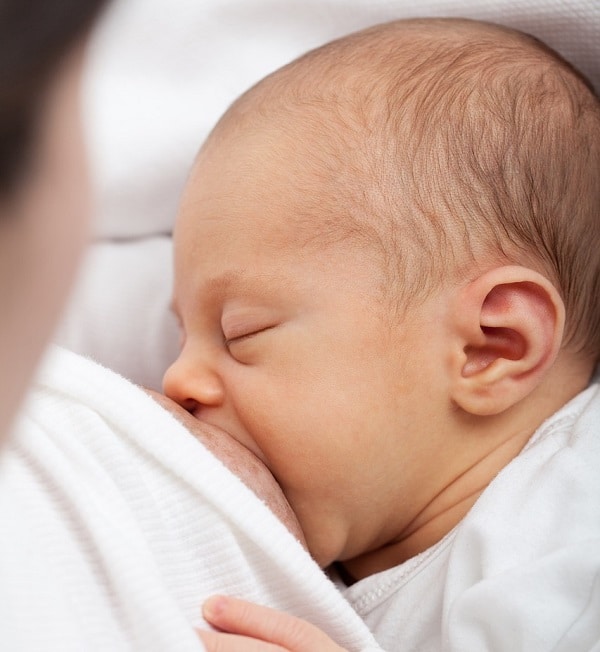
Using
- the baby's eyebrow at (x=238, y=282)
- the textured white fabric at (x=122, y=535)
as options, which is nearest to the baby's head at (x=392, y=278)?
the baby's eyebrow at (x=238, y=282)

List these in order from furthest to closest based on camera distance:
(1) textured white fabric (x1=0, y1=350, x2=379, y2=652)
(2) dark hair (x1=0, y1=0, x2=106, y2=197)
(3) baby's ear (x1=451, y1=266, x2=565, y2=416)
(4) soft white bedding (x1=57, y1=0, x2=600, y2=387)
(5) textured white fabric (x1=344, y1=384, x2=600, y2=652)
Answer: (4) soft white bedding (x1=57, y1=0, x2=600, y2=387) → (3) baby's ear (x1=451, y1=266, x2=565, y2=416) → (5) textured white fabric (x1=344, y1=384, x2=600, y2=652) → (1) textured white fabric (x1=0, y1=350, x2=379, y2=652) → (2) dark hair (x1=0, y1=0, x2=106, y2=197)

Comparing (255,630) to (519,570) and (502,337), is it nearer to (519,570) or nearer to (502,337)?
(519,570)

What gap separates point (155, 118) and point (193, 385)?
643 millimetres

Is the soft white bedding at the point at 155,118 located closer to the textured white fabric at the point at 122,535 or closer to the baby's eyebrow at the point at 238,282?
the baby's eyebrow at the point at 238,282

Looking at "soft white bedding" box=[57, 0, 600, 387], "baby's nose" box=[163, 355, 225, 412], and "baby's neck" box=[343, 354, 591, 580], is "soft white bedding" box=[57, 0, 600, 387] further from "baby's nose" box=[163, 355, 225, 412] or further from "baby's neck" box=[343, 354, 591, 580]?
"baby's neck" box=[343, 354, 591, 580]

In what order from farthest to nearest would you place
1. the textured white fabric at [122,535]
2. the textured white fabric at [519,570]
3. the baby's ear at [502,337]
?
the baby's ear at [502,337]
the textured white fabric at [519,570]
the textured white fabric at [122,535]

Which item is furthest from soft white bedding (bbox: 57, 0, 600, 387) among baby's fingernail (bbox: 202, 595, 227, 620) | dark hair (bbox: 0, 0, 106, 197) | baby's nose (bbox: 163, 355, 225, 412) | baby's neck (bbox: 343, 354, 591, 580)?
dark hair (bbox: 0, 0, 106, 197)

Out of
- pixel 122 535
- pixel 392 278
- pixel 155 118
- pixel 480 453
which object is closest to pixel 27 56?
pixel 122 535

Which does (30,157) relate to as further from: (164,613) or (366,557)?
(366,557)

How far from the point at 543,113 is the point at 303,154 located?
0.27 metres

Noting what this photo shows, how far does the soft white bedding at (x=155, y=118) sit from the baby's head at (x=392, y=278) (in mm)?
387

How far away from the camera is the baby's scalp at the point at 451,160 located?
98cm

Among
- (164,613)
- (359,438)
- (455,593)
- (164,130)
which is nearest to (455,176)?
(359,438)

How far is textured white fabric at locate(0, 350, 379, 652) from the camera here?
0.69 meters
